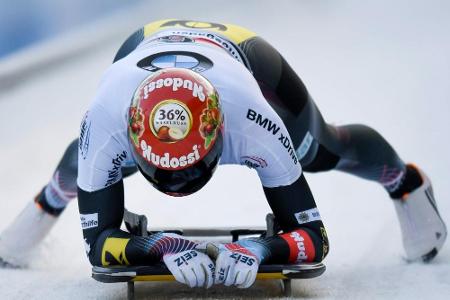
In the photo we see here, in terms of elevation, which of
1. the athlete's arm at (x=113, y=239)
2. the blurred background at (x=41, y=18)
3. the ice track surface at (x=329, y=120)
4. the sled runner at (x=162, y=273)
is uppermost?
the blurred background at (x=41, y=18)

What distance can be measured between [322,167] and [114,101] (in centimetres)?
150

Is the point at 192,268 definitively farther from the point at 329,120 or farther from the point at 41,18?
the point at 41,18

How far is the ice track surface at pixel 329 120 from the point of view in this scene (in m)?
4.59

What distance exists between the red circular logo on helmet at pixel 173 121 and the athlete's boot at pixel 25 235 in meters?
1.90

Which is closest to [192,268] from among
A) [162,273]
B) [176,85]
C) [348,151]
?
[162,273]

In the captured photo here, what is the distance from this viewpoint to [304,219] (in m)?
4.14

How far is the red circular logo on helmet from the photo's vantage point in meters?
3.64

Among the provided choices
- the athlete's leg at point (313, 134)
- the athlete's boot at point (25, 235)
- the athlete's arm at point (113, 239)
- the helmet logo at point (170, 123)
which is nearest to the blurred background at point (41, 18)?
the athlete's boot at point (25, 235)

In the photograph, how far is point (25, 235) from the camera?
550 cm

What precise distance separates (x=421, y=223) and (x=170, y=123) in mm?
2323

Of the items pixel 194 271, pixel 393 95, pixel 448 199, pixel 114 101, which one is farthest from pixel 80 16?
pixel 194 271

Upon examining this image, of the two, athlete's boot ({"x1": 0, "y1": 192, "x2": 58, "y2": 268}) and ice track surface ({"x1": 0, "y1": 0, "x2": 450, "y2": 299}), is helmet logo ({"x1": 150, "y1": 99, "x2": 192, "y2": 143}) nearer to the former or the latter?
ice track surface ({"x1": 0, "y1": 0, "x2": 450, "y2": 299})

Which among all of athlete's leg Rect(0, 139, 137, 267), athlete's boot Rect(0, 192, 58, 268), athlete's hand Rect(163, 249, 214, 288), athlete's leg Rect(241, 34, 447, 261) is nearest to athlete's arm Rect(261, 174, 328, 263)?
athlete's hand Rect(163, 249, 214, 288)

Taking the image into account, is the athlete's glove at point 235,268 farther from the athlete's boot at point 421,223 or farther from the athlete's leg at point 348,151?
the athlete's boot at point 421,223
